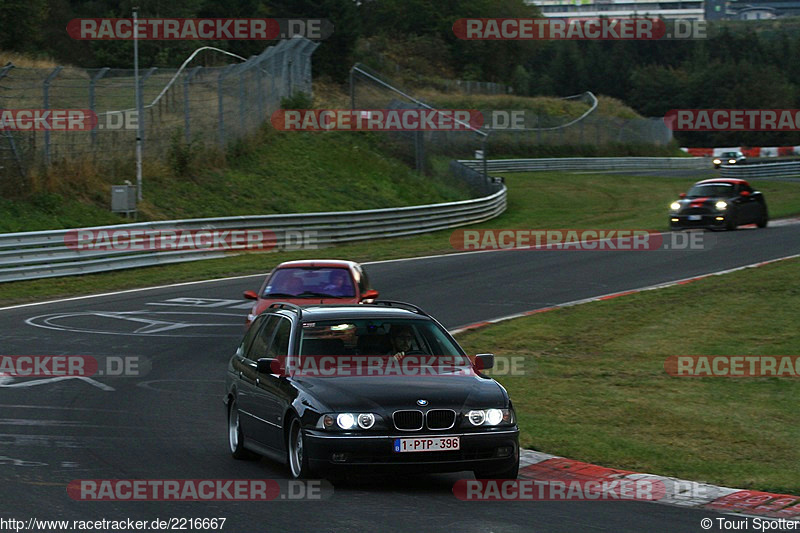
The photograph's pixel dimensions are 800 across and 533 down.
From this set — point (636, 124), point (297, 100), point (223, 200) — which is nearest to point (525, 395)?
point (223, 200)

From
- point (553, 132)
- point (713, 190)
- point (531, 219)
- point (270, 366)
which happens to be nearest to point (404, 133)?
point (531, 219)

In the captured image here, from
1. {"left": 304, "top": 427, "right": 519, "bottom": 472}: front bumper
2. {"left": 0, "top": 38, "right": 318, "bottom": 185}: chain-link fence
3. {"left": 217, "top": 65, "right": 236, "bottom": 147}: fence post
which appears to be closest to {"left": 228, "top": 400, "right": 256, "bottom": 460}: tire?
{"left": 304, "top": 427, "right": 519, "bottom": 472}: front bumper

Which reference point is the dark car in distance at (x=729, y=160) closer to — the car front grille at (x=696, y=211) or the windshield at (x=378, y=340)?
the car front grille at (x=696, y=211)

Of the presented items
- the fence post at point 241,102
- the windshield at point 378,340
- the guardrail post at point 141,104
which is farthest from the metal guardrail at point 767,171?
the windshield at point 378,340

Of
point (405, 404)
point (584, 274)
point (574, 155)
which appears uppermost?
point (405, 404)

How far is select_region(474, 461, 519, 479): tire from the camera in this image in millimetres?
9000

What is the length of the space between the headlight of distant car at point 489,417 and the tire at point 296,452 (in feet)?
4.01

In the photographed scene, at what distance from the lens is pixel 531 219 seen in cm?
4653

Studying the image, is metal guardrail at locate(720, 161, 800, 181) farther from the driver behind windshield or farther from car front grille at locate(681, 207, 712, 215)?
the driver behind windshield

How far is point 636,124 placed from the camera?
90.6 metres

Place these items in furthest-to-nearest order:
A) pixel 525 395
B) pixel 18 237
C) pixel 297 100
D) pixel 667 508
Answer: pixel 297 100 → pixel 18 237 → pixel 525 395 → pixel 667 508

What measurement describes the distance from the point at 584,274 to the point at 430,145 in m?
27.2

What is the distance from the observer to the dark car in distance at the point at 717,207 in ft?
117

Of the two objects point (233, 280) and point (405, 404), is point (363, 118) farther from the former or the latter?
point (405, 404)
